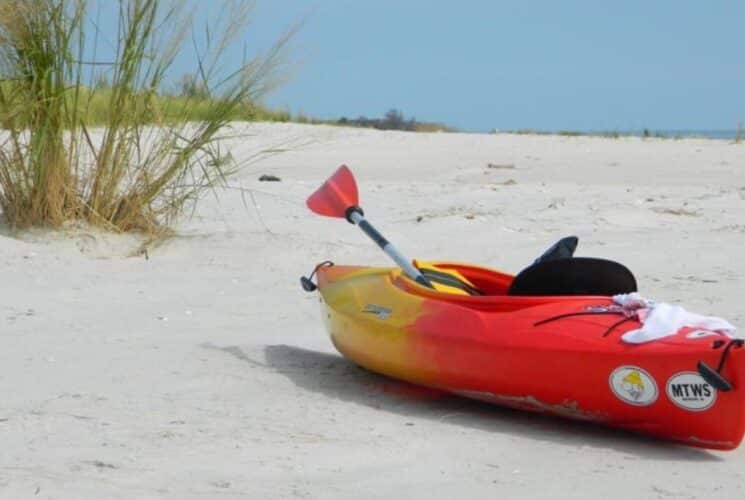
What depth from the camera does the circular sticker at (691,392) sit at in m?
4.19

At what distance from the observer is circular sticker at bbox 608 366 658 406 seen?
4.27m

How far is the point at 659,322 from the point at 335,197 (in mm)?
1842

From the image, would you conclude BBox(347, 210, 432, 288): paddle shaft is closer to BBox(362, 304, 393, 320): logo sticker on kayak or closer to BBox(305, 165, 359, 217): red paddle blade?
BBox(305, 165, 359, 217): red paddle blade

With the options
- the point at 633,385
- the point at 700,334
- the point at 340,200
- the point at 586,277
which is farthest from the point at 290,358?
the point at 700,334

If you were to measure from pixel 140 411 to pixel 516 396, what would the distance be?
1155mm

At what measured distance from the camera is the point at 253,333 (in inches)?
229

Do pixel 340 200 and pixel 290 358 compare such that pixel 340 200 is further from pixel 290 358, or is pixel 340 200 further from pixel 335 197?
pixel 290 358

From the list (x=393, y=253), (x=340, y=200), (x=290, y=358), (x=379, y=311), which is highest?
(x=340, y=200)

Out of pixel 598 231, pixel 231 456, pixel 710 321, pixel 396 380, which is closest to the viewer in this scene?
pixel 231 456

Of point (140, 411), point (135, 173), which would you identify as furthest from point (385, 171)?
point (140, 411)

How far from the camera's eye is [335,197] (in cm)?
582

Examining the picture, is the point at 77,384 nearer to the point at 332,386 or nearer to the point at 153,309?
the point at 332,386

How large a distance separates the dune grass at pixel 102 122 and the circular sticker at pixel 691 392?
3.53 meters

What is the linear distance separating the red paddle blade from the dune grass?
1515 mm
